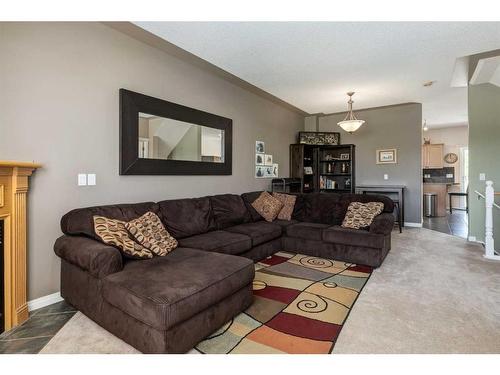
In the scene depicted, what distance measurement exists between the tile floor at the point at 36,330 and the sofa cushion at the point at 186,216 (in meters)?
1.11

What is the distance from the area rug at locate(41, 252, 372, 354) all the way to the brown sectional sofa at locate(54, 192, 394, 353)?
81mm

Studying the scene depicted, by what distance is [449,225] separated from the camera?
19.8ft

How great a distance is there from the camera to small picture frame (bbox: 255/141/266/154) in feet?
16.5

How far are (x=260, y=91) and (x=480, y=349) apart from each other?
4.44m

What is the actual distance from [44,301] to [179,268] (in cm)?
138

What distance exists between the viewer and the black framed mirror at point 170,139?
289 cm

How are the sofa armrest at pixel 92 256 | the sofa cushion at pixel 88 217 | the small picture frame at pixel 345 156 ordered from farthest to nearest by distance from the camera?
the small picture frame at pixel 345 156 < the sofa cushion at pixel 88 217 < the sofa armrest at pixel 92 256

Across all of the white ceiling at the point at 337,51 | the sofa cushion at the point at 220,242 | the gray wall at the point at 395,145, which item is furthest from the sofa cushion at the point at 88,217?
the gray wall at the point at 395,145

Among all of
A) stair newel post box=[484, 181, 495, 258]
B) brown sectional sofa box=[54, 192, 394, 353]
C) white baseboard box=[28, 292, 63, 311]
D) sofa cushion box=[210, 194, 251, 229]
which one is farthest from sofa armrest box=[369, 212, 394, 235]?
white baseboard box=[28, 292, 63, 311]

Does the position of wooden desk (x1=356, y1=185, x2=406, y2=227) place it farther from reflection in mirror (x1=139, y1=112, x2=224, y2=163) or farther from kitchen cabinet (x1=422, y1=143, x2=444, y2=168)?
kitchen cabinet (x1=422, y1=143, x2=444, y2=168)

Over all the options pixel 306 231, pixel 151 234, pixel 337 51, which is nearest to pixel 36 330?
pixel 151 234

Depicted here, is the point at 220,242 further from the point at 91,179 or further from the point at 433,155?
the point at 433,155

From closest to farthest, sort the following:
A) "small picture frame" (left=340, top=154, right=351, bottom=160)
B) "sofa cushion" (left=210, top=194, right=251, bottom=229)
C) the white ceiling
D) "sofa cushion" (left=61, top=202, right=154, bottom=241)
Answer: "sofa cushion" (left=61, top=202, right=154, bottom=241) → the white ceiling → "sofa cushion" (left=210, top=194, right=251, bottom=229) → "small picture frame" (left=340, top=154, right=351, bottom=160)

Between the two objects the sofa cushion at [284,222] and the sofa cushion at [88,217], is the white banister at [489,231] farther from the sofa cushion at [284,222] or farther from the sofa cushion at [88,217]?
the sofa cushion at [88,217]
